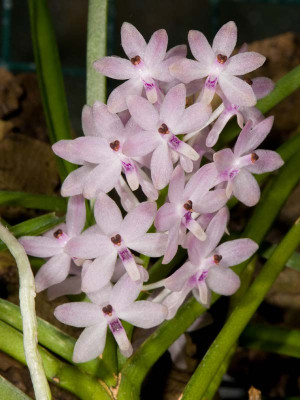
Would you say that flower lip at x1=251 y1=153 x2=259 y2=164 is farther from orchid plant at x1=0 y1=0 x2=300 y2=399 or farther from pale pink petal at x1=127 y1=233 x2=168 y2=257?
pale pink petal at x1=127 y1=233 x2=168 y2=257

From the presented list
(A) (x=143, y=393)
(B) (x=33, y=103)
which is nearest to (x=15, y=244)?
(A) (x=143, y=393)

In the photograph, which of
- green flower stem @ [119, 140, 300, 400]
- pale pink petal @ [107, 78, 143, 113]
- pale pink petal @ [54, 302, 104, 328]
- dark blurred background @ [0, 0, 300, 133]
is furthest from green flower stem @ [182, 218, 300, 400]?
dark blurred background @ [0, 0, 300, 133]

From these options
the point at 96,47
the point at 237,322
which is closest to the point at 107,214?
the point at 237,322

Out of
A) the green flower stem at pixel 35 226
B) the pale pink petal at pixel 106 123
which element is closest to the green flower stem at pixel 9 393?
the green flower stem at pixel 35 226

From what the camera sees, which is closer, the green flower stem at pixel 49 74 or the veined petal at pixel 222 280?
the veined petal at pixel 222 280

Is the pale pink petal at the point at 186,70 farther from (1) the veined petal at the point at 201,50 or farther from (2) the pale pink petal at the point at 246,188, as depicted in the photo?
(2) the pale pink petal at the point at 246,188

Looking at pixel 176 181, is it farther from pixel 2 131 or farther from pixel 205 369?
pixel 2 131

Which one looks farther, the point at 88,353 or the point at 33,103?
the point at 33,103
